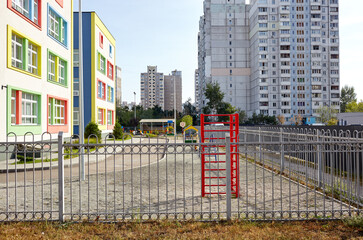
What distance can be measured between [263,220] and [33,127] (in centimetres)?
1667

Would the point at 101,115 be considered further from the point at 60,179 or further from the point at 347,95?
the point at 347,95

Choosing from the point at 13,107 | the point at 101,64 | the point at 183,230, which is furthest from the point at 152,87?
the point at 183,230

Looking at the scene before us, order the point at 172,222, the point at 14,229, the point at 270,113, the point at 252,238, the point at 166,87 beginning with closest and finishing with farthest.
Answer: the point at 252,238
the point at 14,229
the point at 172,222
the point at 270,113
the point at 166,87

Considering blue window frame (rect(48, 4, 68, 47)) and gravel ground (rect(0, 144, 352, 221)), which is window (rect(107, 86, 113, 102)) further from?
gravel ground (rect(0, 144, 352, 221))

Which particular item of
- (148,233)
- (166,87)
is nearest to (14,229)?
(148,233)

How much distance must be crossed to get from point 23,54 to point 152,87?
127m

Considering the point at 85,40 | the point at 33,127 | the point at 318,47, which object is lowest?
the point at 33,127

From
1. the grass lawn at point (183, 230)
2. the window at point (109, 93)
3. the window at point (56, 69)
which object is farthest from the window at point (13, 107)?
the window at point (109, 93)

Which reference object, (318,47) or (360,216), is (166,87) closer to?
(318,47)

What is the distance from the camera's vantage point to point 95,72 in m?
32.5

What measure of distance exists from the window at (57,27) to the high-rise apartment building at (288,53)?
6135 centimetres

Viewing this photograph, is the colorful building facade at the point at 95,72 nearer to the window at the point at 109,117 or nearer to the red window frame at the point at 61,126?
the window at the point at 109,117

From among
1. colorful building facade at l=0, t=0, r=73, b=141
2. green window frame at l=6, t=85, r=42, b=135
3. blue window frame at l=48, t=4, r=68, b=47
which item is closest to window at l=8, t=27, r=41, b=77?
colorful building facade at l=0, t=0, r=73, b=141

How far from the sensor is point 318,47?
82.4 metres
